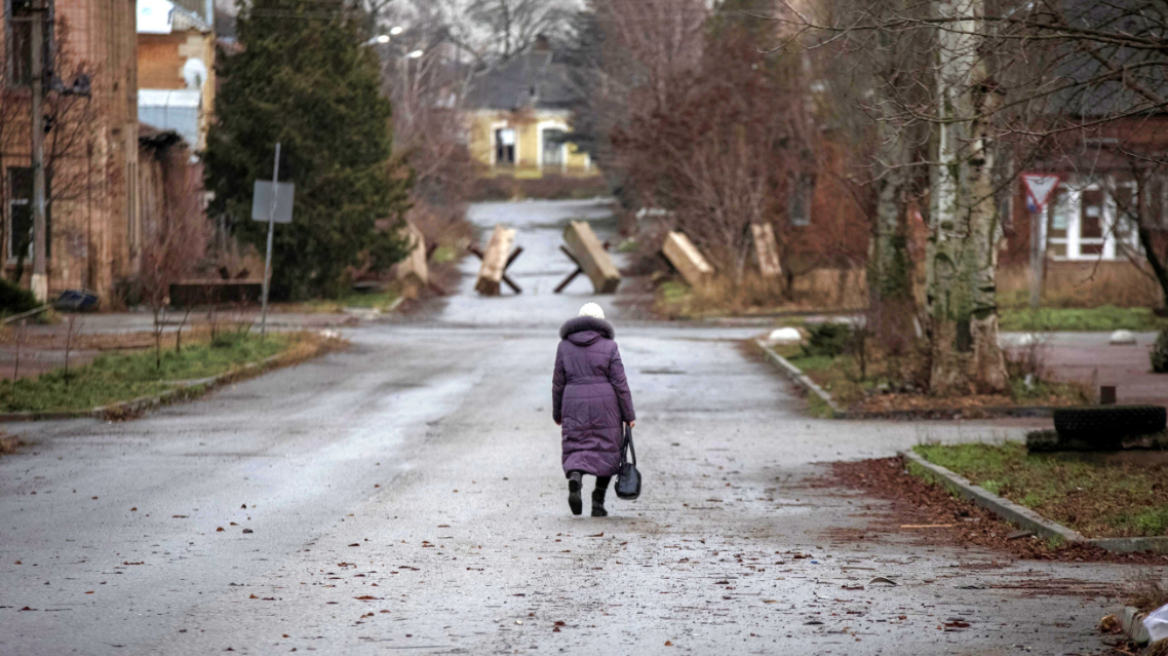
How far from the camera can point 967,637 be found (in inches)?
260

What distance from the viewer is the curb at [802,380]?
691 inches

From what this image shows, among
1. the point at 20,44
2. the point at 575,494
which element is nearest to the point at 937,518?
the point at 575,494

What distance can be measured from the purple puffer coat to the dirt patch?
6.72 feet

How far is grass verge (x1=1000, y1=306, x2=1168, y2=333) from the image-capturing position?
98.3 ft

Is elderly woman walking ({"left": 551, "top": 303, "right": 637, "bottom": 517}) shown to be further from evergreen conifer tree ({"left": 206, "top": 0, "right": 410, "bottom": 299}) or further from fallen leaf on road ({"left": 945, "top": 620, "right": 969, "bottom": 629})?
evergreen conifer tree ({"left": 206, "top": 0, "right": 410, "bottom": 299})

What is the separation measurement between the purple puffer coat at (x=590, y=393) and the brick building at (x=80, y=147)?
18900 mm

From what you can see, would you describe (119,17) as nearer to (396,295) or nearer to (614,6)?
(396,295)

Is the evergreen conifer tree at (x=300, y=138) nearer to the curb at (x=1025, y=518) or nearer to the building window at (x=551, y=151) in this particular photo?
the curb at (x=1025, y=518)

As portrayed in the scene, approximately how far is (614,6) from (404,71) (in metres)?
11.6

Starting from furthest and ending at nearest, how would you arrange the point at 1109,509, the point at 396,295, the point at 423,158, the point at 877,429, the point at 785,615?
Answer: 1. the point at 423,158
2. the point at 396,295
3. the point at 877,429
4. the point at 1109,509
5. the point at 785,615

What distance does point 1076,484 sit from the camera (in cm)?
1106

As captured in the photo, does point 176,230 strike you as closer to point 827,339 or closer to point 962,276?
point 827,339

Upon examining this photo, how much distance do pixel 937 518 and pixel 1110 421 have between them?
218cm

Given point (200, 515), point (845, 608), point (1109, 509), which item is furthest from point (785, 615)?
point (200, 515)
